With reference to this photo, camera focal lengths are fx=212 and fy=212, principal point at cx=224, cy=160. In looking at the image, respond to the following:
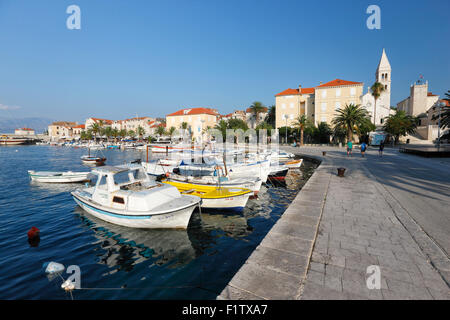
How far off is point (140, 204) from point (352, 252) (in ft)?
24.9

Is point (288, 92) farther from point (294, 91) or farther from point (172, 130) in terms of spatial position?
point (172, 130)

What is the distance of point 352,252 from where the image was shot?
4.97 meters

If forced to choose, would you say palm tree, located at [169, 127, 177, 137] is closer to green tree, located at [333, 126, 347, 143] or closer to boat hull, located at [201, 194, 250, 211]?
green tree, located at [333, 126, 347, 143]

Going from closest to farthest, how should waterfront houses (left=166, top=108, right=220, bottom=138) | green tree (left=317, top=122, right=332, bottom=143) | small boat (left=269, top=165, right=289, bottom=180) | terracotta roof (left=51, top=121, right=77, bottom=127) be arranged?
1. small boat (left=269, top=165, right=289, bottom=180)
2. green tree (left=317, top=122, right=332, bottom=143)
3. waterfront houses (left=166, top=108, right=220, bottom=138)
4. terracotta roof (left=51, top=121, right=77, bottom=127)

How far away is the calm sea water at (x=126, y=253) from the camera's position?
231 inches

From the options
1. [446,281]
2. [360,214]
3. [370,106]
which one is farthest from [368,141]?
[446,281]

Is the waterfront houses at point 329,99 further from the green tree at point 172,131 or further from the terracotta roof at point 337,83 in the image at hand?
the green tree at point 172,131

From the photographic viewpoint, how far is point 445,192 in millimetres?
9961

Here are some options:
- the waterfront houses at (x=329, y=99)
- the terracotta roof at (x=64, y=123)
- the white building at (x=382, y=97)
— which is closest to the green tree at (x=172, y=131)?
the waterfront houses at (x=329, y=99)

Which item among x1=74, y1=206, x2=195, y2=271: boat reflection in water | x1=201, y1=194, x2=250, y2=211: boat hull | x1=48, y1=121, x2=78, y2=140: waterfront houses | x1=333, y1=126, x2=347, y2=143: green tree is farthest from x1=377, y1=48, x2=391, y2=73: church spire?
x1=48, y1=121, x2=78, y2=140: waterfront houses

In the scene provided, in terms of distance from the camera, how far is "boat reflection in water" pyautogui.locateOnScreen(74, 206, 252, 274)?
24.0 ft

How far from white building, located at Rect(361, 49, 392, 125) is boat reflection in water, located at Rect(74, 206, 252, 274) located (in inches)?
2835

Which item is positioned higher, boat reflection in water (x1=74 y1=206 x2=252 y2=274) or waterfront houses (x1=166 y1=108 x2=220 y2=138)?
waterfront houses (x1=166 y1=108 x2=220 y2=138)
